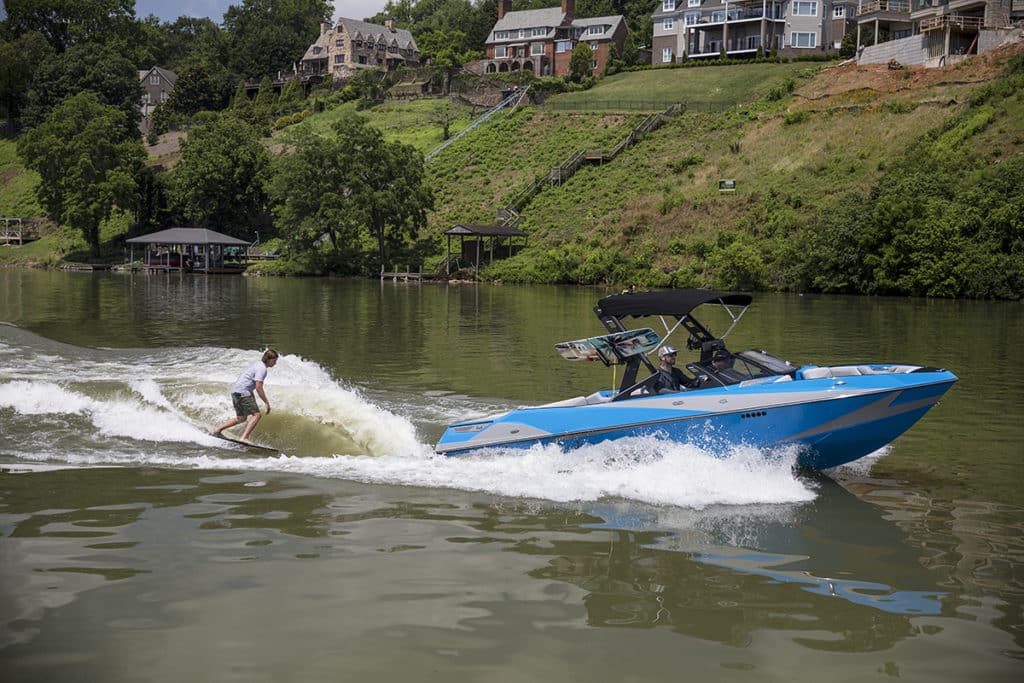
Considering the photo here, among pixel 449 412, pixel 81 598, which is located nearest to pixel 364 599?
pixel 81 598

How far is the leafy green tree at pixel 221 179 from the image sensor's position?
93.9m

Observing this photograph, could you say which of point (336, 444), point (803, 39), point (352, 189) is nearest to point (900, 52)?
point (803, 39)

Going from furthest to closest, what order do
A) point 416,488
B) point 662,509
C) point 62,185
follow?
1. point 62,185
2. point 416,488
3. point 662,509

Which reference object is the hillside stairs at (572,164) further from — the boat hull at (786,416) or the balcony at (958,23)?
the boat hull at (786,416)

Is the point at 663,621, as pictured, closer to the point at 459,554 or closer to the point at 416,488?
the point at 459,554

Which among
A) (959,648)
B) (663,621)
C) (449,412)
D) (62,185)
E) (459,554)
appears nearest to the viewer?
(959,648)

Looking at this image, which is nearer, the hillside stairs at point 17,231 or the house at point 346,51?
the hillside stairs at point 17,231

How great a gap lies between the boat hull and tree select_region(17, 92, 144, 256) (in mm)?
88219

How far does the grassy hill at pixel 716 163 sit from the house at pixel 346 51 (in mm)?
43184

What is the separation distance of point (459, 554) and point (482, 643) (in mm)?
2410

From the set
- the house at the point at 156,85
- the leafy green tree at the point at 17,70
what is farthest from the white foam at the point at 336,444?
the house at the point at 156,85

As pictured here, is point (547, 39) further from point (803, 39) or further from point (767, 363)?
point (767, 363)

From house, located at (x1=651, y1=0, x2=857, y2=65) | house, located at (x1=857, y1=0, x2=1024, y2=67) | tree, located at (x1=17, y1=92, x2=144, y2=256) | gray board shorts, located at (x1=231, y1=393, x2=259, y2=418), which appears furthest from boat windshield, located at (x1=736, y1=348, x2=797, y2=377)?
house, located at (x1=651, y1=0, x2=857, y2=65)

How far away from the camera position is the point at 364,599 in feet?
31.3
